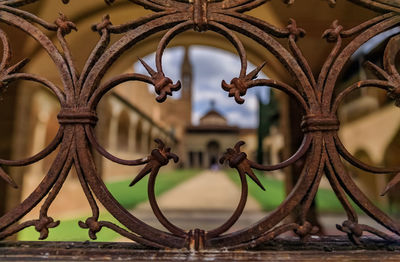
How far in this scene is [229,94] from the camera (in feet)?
2.42

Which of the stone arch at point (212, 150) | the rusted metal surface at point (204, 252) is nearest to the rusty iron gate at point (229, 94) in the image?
the rusted metal surface at point (204, 252)

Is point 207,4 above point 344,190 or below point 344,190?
above

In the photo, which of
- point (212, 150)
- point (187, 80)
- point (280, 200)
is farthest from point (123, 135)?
point (187, 80)

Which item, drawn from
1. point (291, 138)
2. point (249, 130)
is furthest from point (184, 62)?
point (291, 138)

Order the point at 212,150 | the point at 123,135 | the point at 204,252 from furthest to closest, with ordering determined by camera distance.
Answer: the point at 212,150 < the point at 123,135 < the point at 204,252

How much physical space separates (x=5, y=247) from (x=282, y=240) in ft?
2.83

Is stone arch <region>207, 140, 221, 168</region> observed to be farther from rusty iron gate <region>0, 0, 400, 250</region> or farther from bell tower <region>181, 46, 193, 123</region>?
rusty iron gate <region>0, 0, 400, 250</region>

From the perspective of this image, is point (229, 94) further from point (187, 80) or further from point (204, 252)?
point (187, 80)

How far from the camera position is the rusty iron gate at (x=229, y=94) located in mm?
729

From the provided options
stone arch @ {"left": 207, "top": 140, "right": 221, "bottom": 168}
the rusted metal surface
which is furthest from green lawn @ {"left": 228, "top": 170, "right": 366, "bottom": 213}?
stone arch @ {"left": 207, "top": 140, "right": 221, "bottom": 168}

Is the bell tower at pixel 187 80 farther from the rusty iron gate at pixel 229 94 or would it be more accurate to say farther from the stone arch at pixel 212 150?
the rusty iron gate at pixel 229 94

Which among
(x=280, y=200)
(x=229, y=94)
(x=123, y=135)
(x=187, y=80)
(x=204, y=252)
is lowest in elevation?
(x=280, y=200)

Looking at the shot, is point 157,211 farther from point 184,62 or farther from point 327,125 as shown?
point 184,62

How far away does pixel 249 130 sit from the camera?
51719 millimetres
